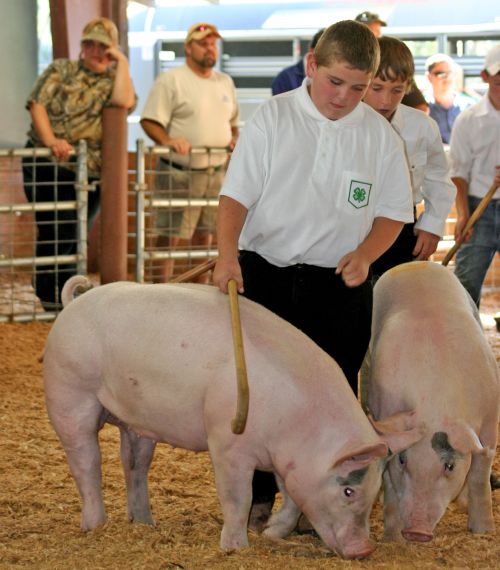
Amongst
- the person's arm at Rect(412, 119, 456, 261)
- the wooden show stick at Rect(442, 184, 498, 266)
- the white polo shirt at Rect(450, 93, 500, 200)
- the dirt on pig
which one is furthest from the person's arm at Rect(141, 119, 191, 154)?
the person's arm at Rect(412, 119, 456, 261)

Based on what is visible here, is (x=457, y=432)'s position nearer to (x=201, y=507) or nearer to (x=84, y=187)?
(x=201, y=507)

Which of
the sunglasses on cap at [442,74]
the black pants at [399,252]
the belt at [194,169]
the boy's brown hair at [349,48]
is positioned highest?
the boy's brown hair at [349,48]

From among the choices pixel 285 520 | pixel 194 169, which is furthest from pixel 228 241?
pixel 194 169

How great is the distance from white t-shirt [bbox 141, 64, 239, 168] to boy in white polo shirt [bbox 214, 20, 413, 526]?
481 centimetres

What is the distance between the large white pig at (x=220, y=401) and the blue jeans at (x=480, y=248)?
346 centimetres

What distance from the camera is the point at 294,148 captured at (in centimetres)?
356

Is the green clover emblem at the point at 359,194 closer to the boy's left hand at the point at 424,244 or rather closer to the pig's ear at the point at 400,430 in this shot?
the pig's ear at the point at 400,430

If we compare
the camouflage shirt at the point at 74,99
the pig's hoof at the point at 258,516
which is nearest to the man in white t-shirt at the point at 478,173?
the camouflage shirt at the point at 74,99

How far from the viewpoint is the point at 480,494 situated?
3656mm

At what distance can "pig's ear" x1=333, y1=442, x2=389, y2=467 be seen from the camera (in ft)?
10.1

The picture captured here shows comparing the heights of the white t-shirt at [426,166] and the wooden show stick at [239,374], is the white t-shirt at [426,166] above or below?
above

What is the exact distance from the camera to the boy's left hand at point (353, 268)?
3521mm

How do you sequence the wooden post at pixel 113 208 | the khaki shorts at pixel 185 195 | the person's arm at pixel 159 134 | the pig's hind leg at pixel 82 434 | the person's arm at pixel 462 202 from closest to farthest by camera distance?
the pig's hind leg at pixel 82 434, the person's arm at pixel 462 202, the wooden post at pixel 113 208, the person's arm at pixel 159 134, the khaki shorts at pixel 185 195

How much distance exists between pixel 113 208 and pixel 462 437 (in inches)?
208
